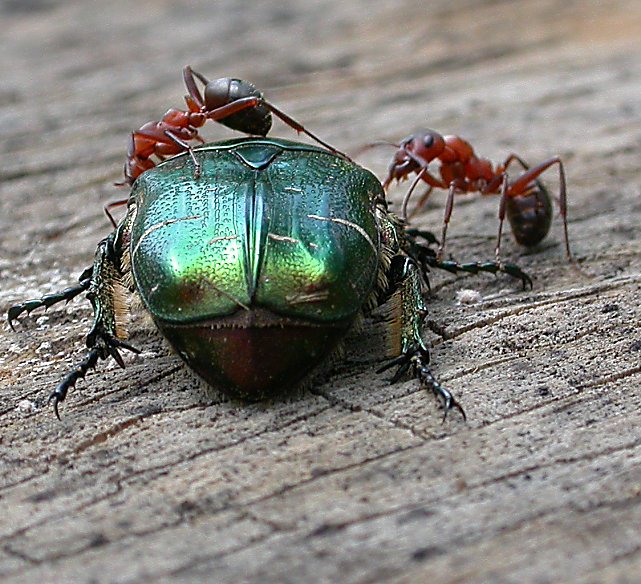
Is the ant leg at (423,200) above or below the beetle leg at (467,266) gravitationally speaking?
below

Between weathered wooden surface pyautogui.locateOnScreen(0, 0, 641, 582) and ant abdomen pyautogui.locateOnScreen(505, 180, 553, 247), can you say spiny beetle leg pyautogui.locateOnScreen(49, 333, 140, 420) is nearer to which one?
weathered wooden surface pyautogui.locateOnScreen(0, 0, 641, 582)

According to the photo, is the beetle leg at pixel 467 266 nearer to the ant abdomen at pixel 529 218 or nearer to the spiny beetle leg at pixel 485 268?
the spiny beetle leg at pixel 485 268

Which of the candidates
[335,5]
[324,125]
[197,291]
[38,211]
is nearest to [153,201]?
[197,291]

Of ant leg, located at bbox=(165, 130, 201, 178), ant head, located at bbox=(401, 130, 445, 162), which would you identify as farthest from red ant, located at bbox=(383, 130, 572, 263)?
ant leg, located at bbox=(165, 130, 201, 178)

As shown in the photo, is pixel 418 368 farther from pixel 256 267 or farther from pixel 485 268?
pixel 485 268

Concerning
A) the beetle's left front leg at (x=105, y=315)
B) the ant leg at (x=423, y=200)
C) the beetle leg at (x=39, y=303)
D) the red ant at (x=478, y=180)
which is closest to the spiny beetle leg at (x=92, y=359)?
the beetle's left front leg at (x=105, y=315)

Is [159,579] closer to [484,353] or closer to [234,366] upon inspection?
[234,366]
